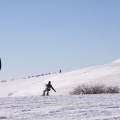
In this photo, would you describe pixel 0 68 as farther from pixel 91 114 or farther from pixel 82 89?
pixel 82 89

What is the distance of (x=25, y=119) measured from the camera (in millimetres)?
14102

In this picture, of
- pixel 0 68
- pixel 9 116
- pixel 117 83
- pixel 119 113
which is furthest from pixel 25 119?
pixel 117 83

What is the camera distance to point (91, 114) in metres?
15.3

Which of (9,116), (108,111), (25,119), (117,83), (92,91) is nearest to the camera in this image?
(25,119)

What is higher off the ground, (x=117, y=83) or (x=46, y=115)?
(x=117, y=83)

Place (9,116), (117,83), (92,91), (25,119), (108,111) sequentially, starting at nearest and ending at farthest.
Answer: (25,119), (9,116), (108,111), (92,91), (117,83)

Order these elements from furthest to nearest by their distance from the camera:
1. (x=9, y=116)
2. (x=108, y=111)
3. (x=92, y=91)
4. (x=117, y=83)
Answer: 1. (x=117, y=83)
2. (x=92, y=91)
3. (x=108, y=111)
4. (x=9, y=116)

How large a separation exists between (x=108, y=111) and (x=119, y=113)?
922mm

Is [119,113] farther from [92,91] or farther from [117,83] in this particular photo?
[117,83]

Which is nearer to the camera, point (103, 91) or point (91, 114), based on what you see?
point (91, 114)

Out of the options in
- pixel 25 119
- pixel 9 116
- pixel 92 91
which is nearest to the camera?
pixel 25 119

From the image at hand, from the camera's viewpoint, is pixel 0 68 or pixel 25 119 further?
pixel 0 68

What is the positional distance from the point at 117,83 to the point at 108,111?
29.5 meters

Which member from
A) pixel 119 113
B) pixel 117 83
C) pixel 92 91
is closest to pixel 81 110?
pixel 119 113
